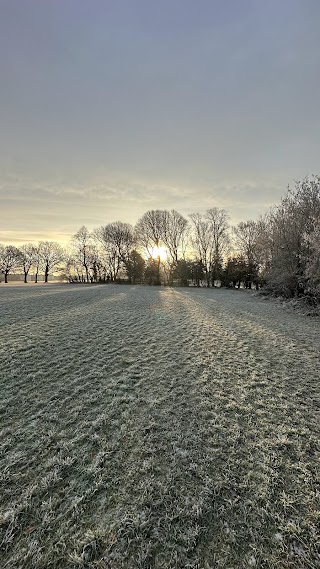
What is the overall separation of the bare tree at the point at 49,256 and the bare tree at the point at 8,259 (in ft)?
17.3

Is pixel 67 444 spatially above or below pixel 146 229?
below

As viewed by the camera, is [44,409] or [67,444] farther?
[44,409]

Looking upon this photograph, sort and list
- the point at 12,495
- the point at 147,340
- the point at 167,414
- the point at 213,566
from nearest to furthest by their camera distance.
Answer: the point at 213,566 → the point at 12,495 → the point at 167,414 → the point at 147,340

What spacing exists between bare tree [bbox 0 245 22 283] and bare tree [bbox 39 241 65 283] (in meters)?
5.28

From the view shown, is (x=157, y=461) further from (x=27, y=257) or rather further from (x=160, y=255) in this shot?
(x=27, y=257)

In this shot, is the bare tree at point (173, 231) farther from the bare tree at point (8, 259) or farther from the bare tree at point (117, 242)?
the bare tree at point (8, 259)

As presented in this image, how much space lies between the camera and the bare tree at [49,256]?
2356 inches

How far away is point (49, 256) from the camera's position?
6003 centimetres

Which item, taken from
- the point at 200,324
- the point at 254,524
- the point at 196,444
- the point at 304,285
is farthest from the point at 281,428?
the point at 304,285

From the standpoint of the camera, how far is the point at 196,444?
313 centimetres

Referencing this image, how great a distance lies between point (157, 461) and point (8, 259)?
65.4 metres

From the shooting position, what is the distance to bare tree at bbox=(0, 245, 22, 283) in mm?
55312

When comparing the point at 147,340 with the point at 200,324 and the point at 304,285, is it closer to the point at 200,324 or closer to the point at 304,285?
the point at 200,324

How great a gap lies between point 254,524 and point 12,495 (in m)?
2.46
